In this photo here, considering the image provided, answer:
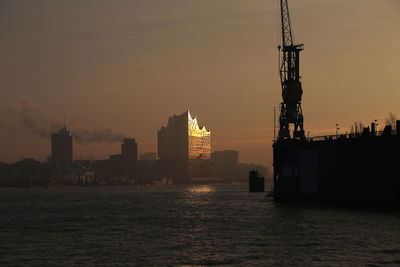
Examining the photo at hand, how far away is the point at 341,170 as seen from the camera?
111250 millimetres

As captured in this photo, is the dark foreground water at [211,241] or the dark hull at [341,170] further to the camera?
the dark hull at [341,170]

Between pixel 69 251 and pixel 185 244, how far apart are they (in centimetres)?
1182

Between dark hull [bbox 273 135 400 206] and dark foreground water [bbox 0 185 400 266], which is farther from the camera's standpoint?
dark hull [bbox 273 135 400 206]

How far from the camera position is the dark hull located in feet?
325

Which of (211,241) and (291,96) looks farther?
(291,96)

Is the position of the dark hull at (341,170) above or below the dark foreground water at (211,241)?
above

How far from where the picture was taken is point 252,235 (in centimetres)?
6831

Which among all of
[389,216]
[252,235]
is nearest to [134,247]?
[252,235]

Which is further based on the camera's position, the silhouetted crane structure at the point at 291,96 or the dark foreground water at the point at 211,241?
the silhouetted crane structure at the point at 291,96

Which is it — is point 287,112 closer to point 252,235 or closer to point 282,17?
point 282,17

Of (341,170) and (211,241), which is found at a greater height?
(341,170)

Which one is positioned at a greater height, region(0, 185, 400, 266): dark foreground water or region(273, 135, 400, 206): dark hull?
region(273, 135, 400, 206): dark hull

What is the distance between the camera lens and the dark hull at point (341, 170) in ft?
325

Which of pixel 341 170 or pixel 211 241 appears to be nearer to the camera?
pixel 211 241
